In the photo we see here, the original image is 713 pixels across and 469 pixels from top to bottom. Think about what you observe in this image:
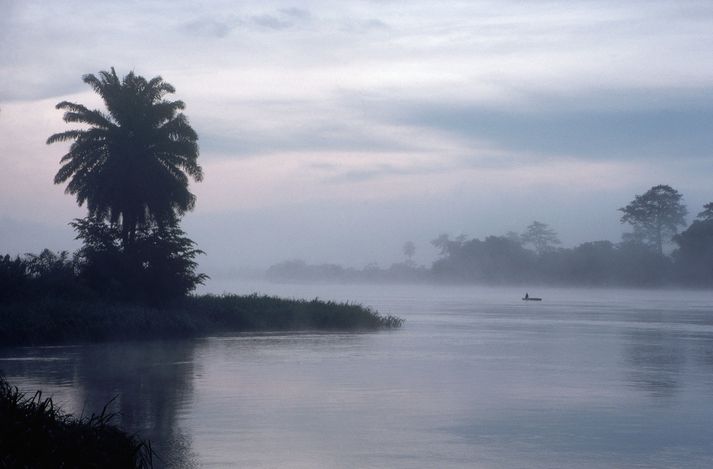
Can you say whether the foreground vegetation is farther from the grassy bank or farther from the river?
the grassy bank

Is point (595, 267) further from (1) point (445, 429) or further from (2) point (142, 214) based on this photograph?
(1) point (445, 429)

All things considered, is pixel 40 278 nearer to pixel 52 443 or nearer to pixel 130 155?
pixel 130 155

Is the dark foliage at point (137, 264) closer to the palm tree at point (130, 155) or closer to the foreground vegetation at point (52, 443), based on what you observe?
the palm tree at point (130, 155)

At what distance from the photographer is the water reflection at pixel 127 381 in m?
15.0

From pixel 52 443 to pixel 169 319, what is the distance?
89.9 ft

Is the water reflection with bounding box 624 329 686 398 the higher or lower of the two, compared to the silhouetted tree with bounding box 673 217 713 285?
lower

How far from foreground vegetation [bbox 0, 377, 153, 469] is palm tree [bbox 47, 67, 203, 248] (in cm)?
3120

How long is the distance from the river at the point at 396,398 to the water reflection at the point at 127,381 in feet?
0.14

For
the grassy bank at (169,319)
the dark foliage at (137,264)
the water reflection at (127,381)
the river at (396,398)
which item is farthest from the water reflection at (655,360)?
the dark foliage at (137,264)

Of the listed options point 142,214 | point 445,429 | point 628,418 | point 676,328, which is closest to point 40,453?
point 445,429

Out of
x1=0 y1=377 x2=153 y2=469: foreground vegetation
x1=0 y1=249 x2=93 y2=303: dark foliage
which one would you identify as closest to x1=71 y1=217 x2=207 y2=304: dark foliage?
x1=0 y1=249 x2=93 y2=303: dark foliage

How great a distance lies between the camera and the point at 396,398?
19.0 m

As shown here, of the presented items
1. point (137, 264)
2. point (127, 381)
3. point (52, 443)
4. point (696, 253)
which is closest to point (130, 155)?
point (137, 264)

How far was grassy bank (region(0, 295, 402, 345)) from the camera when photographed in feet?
104
